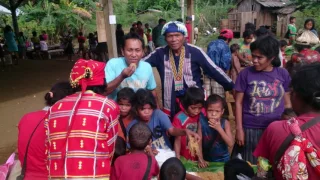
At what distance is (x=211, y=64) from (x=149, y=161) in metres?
1.46

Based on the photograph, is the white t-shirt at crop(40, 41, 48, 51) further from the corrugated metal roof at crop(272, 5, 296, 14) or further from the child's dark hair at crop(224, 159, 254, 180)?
the corrugated metal roof at crop(272, 5, 296, 14)

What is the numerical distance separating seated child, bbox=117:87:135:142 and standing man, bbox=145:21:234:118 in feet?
1.73

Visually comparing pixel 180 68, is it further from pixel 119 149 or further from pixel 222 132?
pixel 119 149

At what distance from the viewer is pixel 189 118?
298 centimetres

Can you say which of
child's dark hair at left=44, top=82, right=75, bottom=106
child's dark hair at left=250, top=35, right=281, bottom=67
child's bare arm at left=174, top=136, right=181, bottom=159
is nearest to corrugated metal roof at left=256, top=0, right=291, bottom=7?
child's dark hair at left=250, top=35, right=281, bottom=67

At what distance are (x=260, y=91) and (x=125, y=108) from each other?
1.28m

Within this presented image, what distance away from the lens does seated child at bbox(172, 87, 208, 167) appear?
113 inches

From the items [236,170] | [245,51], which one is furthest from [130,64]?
[245,51]

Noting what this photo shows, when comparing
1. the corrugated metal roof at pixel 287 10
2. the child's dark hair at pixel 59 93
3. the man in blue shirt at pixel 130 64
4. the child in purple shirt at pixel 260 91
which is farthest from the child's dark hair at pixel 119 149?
the corrugated metal roof at pixel 287 10

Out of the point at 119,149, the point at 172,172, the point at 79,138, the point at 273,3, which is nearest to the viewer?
the point at 79,138

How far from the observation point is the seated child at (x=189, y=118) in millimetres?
2879

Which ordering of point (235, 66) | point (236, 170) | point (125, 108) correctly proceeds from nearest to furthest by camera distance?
1. point (236, 170)
2. point (125, 108)
3. point (235, 66)

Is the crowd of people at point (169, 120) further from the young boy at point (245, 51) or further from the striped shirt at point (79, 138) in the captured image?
the young boy at point (245, 51)

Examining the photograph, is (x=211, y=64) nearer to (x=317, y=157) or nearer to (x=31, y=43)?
(x=317, y=157)
